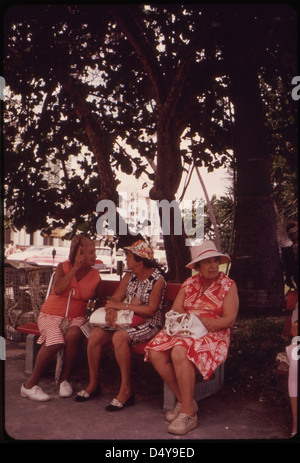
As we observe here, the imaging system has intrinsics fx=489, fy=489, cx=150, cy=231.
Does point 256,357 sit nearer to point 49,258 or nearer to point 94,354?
point 94,354

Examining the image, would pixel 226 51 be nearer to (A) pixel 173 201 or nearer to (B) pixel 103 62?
(A) pixel 173 201

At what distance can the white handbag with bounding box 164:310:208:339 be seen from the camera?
12.5 feet

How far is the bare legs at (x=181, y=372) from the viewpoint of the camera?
12.1 feet

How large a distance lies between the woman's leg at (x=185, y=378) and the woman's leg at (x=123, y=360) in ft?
1.84

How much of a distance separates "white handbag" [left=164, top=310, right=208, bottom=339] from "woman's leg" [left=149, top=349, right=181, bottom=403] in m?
0.18

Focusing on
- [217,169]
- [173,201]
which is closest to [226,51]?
[173,201]

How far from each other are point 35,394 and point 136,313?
1.13 metres

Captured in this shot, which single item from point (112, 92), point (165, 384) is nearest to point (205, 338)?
point (165, 384)

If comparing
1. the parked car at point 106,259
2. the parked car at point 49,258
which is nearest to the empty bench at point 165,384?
the parked car at point 49,258

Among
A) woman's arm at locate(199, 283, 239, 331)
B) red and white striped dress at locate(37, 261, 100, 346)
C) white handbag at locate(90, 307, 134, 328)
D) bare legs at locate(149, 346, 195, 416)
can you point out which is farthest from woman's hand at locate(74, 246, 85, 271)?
woman's arm at locate(199, 283, 239, 331)

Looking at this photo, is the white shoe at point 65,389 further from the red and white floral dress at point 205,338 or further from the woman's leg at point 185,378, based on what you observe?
the woman's leg at point 185,378

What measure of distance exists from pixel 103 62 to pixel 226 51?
2.54m

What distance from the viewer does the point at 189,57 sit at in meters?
5.38

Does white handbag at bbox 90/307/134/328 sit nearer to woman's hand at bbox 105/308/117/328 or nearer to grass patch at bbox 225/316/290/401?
woman's hand at bbox 105/308/117/328
